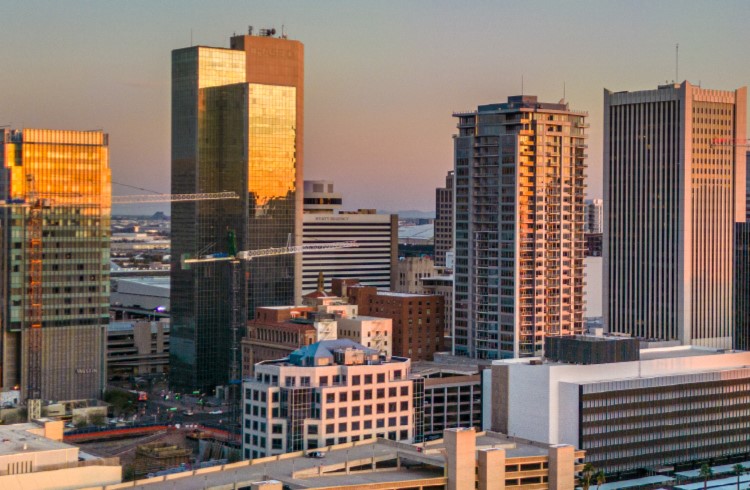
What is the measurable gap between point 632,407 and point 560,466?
115 ft

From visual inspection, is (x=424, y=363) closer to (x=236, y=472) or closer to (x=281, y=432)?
(x=281, y=432)

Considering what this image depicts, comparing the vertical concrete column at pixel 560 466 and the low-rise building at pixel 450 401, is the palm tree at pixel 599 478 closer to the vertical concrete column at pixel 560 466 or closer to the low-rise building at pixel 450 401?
the vertical concrete column at pixel 560 466

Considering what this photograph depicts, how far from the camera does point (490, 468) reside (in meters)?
119

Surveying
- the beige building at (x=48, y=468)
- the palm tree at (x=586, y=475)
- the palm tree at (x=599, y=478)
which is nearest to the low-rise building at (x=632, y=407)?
the palm tree at (x=599, y=478)

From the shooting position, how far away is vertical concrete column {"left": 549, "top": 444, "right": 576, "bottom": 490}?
123250mm

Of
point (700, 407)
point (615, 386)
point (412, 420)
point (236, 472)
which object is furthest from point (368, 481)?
point (700, 407)

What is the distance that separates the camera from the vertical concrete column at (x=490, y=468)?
118500 millimetres

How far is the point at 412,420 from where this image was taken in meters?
148

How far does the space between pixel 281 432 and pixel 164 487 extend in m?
26.9

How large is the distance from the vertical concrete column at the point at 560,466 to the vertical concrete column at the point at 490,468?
5976mm

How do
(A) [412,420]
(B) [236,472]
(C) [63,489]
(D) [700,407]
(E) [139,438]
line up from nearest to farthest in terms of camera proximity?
1. (C) [63,489]
2. (B) [236,472]
3. (A) [412,420]
4. (D) [700,407]
5. (E) [139,438]

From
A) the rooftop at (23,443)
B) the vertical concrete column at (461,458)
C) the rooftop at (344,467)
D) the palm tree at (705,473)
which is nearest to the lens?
the rooftop at (23,443)

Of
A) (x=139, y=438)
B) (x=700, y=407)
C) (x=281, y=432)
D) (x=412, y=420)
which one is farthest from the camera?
(x=139, y=438)

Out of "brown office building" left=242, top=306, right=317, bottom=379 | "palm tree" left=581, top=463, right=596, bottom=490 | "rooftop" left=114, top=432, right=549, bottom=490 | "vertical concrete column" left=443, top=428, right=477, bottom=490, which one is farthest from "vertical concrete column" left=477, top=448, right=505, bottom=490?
"brown office building" left=242, top=306, right=317, bottom=379
